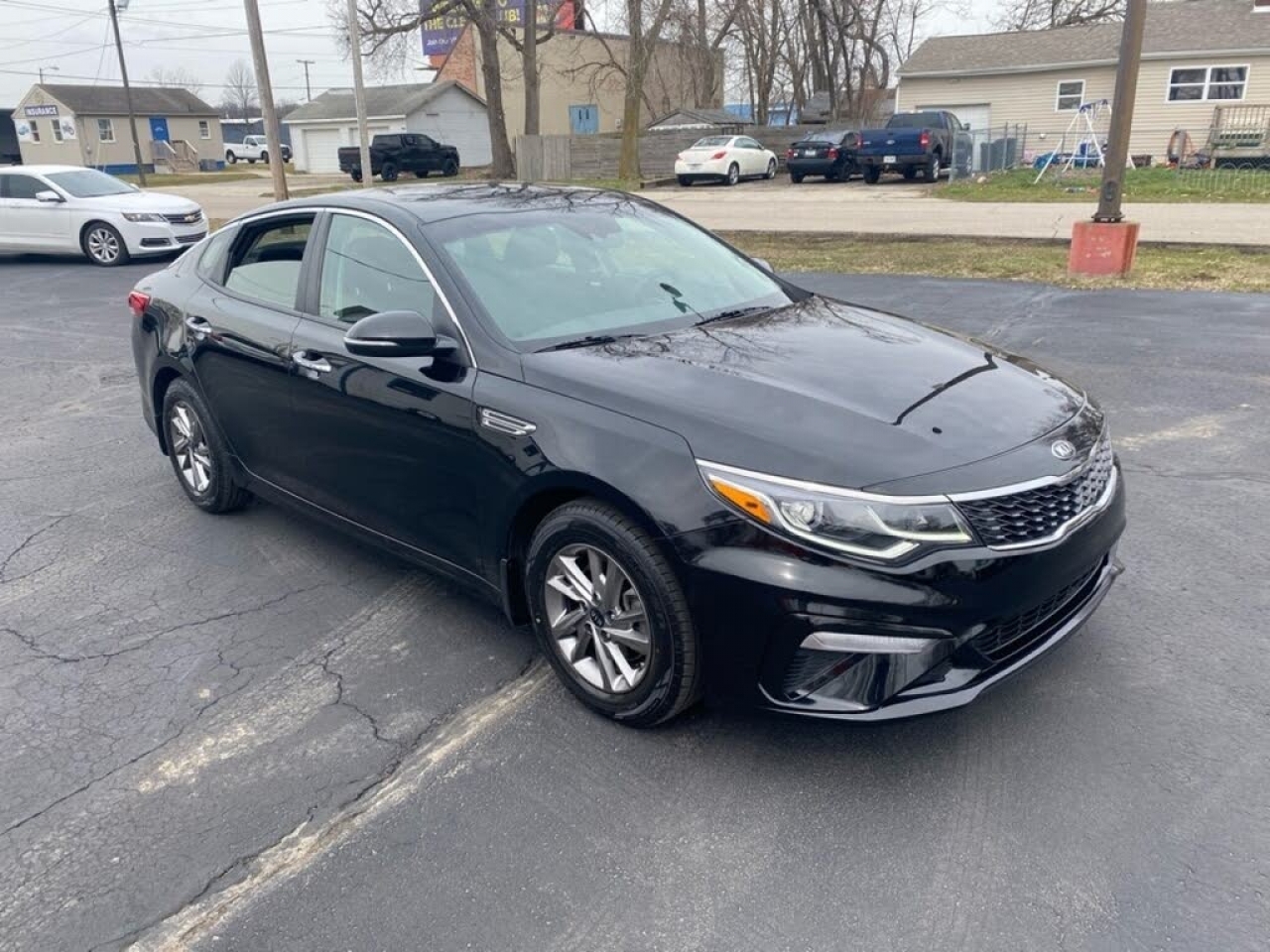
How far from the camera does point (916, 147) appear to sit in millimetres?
26734

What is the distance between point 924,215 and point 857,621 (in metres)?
16.9

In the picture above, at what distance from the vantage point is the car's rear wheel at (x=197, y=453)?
4.98m

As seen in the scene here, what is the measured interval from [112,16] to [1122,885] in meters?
50.1

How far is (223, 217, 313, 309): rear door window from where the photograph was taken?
4.43 meters

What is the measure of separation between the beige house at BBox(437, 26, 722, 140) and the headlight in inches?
2079

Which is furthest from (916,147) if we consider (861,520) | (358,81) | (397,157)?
(861,520)

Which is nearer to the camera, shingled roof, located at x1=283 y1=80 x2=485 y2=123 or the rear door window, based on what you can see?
the rear door window

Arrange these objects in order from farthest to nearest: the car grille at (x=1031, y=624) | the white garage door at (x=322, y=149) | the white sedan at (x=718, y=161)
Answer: the white garage door at (x=322, y=149), the white sedan at (x=718, y=161), the car grille at (x=1031, y=624)

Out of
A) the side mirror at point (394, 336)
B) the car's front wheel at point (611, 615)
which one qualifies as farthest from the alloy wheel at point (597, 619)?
the side mirror at point (394, 336)

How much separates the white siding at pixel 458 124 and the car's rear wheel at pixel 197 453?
49526 millimetres

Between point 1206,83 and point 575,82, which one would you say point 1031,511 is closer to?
point 1206,83

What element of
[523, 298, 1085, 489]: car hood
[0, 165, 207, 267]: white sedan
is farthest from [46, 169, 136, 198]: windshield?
[523, 298, 1085, 489]: car hood

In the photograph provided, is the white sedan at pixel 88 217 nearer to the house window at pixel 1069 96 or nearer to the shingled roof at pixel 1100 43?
the shingled roof at pixel 1100 43

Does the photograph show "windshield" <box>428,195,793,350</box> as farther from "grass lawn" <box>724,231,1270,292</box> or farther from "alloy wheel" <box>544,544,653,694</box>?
"grass lawn" <box>724,231,1270,292</box>
